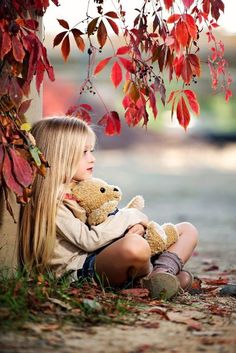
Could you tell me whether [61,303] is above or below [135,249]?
below

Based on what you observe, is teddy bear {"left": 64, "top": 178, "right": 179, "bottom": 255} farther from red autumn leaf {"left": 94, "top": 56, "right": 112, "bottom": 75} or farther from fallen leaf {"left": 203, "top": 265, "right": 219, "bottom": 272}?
fallen leaf {"left": 203, "top": 265, "right": 219, "bottom": 272}

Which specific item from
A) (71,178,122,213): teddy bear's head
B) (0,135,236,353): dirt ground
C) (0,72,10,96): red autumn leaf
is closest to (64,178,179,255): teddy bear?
(71,178,122,213): teddy bear's head

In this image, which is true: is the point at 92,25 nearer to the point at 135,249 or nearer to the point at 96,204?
the point at 96,204

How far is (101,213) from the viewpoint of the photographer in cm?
376

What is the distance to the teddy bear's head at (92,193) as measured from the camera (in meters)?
3.76

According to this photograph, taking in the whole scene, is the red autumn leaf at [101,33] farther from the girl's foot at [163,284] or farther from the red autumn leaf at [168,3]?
the girl's foot at [163,284]

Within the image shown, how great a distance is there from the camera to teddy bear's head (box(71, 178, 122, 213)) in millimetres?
3760

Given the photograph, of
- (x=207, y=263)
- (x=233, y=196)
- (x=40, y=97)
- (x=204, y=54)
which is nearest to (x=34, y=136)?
(x=40, y=97)

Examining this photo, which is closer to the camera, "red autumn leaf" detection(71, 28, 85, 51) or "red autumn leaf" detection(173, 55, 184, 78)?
"red autumn leaf" detection(71, 28, 85, 51)

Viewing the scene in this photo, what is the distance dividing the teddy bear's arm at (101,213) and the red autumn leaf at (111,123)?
401mm

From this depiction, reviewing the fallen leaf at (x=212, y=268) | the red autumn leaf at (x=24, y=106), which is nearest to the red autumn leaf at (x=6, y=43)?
the red autumn leaf at (x=24, y=106)

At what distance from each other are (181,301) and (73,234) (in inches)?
25.5

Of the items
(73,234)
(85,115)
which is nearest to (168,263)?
(73,234)

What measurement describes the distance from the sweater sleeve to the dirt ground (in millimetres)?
417
